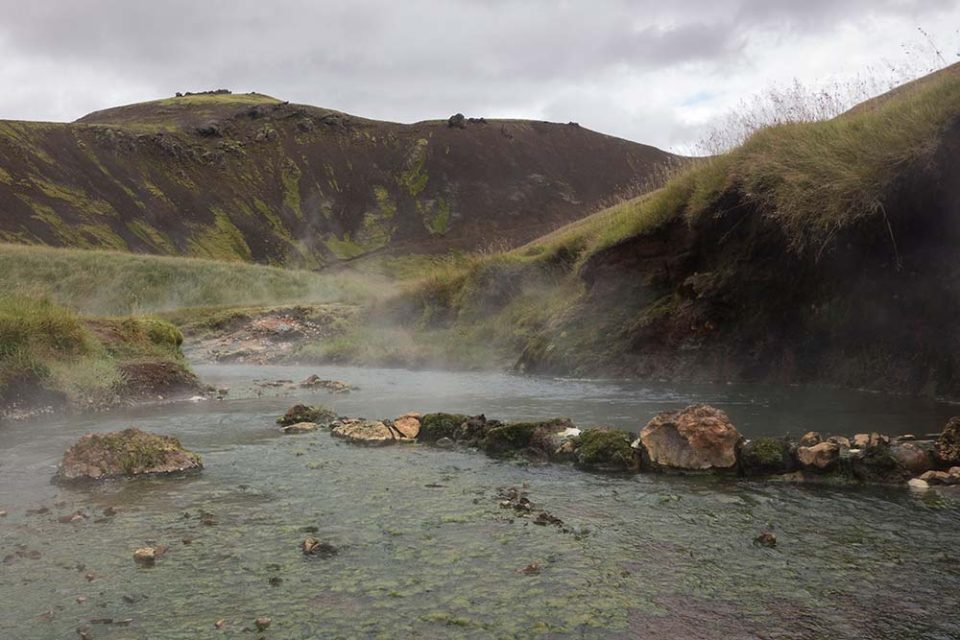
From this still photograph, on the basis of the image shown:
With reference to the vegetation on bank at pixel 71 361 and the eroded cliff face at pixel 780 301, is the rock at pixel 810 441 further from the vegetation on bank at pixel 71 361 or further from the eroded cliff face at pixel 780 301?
the vegetation on bank at pixel 71 361

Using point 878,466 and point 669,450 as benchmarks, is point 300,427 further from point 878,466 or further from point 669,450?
point 878,466

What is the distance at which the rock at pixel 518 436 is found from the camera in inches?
346

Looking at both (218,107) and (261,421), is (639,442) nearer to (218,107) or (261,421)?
(261,421)

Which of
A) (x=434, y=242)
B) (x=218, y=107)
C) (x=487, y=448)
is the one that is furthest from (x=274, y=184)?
(x=487, y=448)

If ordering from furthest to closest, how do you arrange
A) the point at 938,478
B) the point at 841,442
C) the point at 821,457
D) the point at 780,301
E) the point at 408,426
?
the point at 780,301, the point at 408,426, the point at 841,442, the point at 821,457, the point at 938,478

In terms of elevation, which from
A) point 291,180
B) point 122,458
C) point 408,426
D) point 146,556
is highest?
point 291,180

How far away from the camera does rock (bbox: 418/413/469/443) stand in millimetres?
9672

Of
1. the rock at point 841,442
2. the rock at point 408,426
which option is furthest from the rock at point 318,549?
the rock at point 841,442

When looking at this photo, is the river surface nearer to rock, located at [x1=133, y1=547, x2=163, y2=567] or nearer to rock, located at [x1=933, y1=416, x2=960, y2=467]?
rock, located at [x1=133, y1=547, x2=163, y2=567]

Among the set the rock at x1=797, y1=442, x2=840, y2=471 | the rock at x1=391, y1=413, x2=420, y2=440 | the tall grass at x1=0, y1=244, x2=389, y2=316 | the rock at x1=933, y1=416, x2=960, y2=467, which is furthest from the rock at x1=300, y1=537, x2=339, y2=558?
the tall grass at x1=0, y1=244, x2=389, y2=316

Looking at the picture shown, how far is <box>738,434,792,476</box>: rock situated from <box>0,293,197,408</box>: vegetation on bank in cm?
1117

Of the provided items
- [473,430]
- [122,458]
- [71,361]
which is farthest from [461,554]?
[71,361]

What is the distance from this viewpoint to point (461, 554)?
531cm

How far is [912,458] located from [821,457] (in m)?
0.76
